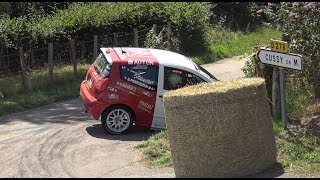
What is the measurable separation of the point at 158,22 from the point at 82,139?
36.0 ft

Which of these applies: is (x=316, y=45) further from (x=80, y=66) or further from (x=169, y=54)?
(x=80, y=66)

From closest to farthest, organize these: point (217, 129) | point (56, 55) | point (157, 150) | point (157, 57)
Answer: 1. point (217, 129)
2. point (157, 150)
3. point (157, 57)
4. point (56, 55)

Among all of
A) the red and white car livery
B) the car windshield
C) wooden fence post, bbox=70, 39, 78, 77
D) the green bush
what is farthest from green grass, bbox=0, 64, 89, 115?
the red and white car livery

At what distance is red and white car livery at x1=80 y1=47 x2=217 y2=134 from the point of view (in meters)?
10.3

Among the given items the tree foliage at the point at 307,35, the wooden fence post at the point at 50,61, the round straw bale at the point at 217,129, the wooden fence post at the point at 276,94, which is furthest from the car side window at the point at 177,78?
the wooden fence post at the point at 50,61

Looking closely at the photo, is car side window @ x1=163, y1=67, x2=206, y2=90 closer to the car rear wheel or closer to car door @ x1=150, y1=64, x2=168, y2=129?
car door @ x1=150, y1=64, x2=168, y2=129

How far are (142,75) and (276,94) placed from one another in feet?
8.29

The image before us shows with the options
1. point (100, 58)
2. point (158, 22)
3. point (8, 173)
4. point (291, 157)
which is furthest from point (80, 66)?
point (291, 157)

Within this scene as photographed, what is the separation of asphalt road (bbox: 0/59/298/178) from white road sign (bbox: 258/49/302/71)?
2479 mm

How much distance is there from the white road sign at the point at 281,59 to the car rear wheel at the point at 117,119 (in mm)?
2878

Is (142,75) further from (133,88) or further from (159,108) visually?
(159,108)

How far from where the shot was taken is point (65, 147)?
379 inches

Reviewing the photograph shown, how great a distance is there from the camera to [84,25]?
18.0 meters

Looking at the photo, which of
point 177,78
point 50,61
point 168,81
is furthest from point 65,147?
point 50,61
